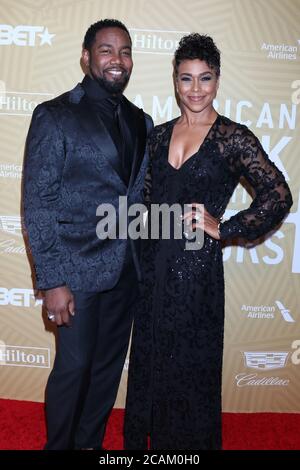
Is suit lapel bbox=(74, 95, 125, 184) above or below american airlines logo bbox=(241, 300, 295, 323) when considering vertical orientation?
above

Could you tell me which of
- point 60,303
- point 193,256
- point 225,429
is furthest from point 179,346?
point 225,429

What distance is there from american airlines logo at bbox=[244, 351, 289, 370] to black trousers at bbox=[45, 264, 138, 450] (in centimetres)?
95

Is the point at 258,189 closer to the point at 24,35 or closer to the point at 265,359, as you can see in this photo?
the point at 265,359

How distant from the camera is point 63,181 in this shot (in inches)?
79.6

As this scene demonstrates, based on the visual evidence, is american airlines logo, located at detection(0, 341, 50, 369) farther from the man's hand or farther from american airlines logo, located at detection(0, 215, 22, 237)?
the man's hand

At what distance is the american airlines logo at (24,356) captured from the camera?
2.96 metres

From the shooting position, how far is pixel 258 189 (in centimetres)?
204

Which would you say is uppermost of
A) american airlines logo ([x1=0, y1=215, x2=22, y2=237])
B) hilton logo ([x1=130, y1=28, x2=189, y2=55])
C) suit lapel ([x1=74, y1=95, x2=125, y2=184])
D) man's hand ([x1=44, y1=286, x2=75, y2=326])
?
hilton logo ([x1=130, y1=28, x2=189, y2=55])

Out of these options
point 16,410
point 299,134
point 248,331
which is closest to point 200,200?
point 299,134

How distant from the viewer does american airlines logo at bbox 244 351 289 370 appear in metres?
2.95

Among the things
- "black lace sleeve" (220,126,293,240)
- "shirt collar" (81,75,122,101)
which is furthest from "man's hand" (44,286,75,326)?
"shirt collar" (81,75,122,101)

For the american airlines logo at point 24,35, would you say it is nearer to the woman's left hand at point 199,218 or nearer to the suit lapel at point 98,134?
the suit lapel at point 98,134

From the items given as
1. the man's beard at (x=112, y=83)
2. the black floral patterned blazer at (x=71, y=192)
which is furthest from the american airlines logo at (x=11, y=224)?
the man's beard at (x=112, y=83)

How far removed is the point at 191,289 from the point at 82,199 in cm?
61
